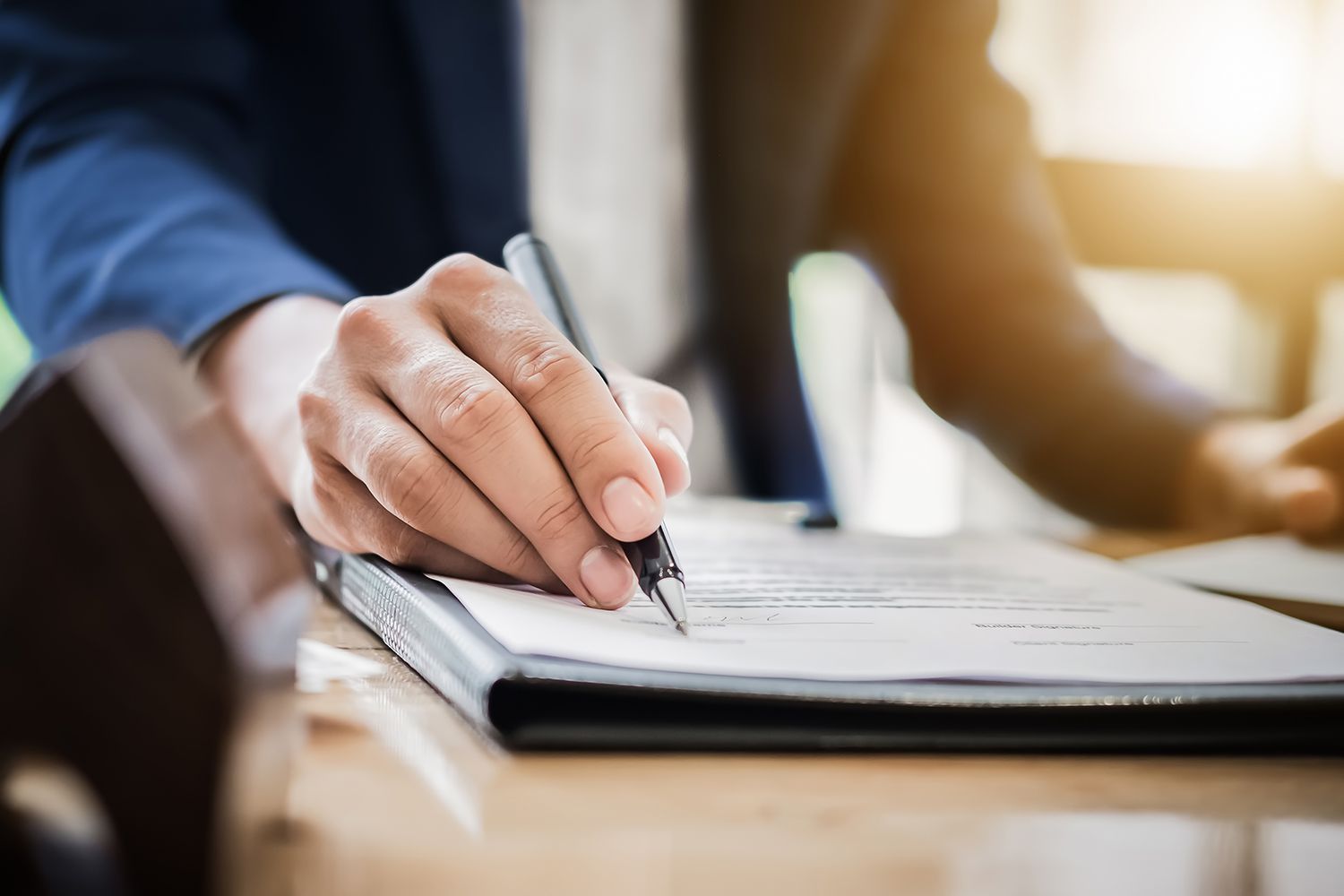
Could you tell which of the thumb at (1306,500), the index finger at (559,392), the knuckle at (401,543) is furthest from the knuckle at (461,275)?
the thumb at (1306,500)

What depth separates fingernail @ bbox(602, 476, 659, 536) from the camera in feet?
1.01

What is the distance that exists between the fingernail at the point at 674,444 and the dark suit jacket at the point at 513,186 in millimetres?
186

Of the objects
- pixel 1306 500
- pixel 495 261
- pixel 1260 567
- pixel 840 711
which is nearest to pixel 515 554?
pixel 840 711

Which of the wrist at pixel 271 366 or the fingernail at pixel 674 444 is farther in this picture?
the wrist at pixel 271 366

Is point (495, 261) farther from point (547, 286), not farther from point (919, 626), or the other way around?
point (919, 626)

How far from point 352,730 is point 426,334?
16cm

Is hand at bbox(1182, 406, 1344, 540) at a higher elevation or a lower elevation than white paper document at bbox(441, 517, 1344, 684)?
lower

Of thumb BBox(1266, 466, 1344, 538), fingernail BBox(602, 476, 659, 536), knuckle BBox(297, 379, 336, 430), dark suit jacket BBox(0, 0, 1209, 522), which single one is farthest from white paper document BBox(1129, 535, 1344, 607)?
knuckle BBox(297, 379, 336, 430)

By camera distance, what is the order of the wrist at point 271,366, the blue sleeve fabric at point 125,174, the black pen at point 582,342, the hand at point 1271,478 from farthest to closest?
Answer: the hand at point 1271,478 < the blue sleeve fabric at point 125,174 < the wrist at point 271,366 < the black pen at point 582,342

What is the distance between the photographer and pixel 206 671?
14cm

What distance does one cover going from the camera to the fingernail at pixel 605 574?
0.32m

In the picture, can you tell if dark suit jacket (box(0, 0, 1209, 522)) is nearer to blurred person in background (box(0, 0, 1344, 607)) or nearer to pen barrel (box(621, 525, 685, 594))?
blurred person in background (box(0, 0, 1344, 607))

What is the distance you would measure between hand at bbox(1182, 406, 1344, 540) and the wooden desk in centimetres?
50

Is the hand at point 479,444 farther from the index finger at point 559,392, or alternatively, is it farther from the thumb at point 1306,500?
the thumb at point 1306,500
